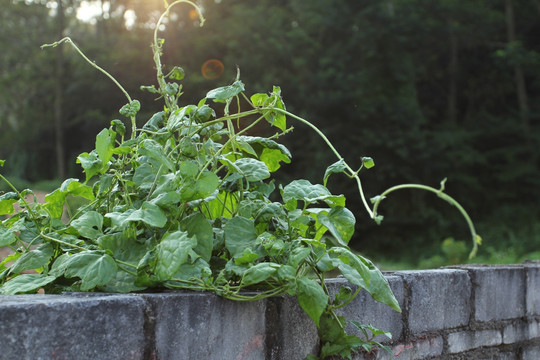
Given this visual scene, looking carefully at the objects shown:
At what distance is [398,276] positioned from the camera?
1.83m

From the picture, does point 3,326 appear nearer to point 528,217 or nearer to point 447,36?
point 528,217

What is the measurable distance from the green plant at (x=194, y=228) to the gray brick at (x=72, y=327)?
0.11 meters

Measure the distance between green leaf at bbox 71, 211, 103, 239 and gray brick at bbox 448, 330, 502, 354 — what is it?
4.45 ft

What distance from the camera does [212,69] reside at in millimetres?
14906

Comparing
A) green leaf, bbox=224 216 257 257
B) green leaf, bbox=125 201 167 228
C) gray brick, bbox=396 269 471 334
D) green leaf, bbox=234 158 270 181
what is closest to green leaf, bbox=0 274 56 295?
green leaf, bbox=125 201 167 228

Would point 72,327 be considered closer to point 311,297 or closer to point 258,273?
point 258,273

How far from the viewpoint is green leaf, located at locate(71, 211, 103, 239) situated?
130 centimetres

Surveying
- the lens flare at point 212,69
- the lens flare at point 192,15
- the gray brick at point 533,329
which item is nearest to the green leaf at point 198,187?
the gray brick at point 533,329

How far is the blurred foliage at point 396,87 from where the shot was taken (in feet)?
47.3

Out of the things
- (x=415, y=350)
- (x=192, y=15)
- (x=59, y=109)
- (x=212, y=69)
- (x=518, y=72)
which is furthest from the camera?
(x=59, y=109)

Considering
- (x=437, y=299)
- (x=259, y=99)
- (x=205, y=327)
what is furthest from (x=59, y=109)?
(x=205, y=327)

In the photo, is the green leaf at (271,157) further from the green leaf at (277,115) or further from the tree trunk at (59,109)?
the tree trunk at (59,109)

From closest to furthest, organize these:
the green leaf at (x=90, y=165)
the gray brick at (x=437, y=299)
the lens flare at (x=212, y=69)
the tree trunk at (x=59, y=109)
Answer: the green leaf at (x=90, y=165) < the gray brick at (x=437, y=299) < the lens flare at (x=212, y=69) < the tree trunk at (x=59, y=109)

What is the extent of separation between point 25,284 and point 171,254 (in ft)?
1.25
